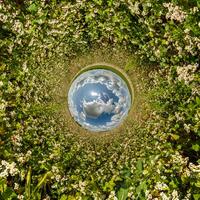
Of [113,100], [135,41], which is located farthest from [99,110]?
[135,41]

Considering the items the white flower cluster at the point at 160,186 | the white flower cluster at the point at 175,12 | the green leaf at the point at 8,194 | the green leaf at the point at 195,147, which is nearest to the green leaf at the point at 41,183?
the green leaf at the point at 8,194

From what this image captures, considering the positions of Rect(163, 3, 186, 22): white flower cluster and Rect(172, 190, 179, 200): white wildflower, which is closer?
Rect(172, 190, 179, 200): white wildflower

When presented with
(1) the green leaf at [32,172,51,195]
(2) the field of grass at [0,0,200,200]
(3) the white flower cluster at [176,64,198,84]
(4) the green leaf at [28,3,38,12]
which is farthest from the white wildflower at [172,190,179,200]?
(4) the green leaf at [28,3,38,12]

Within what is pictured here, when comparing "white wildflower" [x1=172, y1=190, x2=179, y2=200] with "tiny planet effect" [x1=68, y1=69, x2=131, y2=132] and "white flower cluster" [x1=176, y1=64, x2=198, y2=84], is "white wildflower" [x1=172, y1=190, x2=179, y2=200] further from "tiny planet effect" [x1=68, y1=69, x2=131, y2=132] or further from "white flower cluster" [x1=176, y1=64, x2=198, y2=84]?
"white flower cluster" [x1=176, y1=64, x2=198, y2=84]

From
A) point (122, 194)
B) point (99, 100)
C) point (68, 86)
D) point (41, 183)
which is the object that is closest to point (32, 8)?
point (68, 86)

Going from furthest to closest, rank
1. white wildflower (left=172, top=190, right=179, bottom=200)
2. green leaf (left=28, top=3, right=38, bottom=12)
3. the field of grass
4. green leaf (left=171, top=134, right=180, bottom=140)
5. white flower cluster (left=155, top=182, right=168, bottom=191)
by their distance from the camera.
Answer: green leaf (left=28, top=3, right=38, bottom=12), green leaf (left=171, top=134, right=180, bottom=140), the field of grass, white flower cluster (left=155, top=182, right=168, bottom=191), white wildflower (left=172, top=190, right=179, bottom=200)

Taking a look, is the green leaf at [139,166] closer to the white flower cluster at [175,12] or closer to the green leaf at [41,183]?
the green leaf at [41,183]

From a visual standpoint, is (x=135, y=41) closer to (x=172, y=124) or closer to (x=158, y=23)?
(x=158, y=23)

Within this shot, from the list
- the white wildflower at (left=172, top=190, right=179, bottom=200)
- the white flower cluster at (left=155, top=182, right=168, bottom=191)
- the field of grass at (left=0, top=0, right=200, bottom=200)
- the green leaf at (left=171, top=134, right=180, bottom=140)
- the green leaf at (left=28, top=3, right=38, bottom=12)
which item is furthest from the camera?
the green leaf at (left=28, top=3, right=38, bottom=12)
